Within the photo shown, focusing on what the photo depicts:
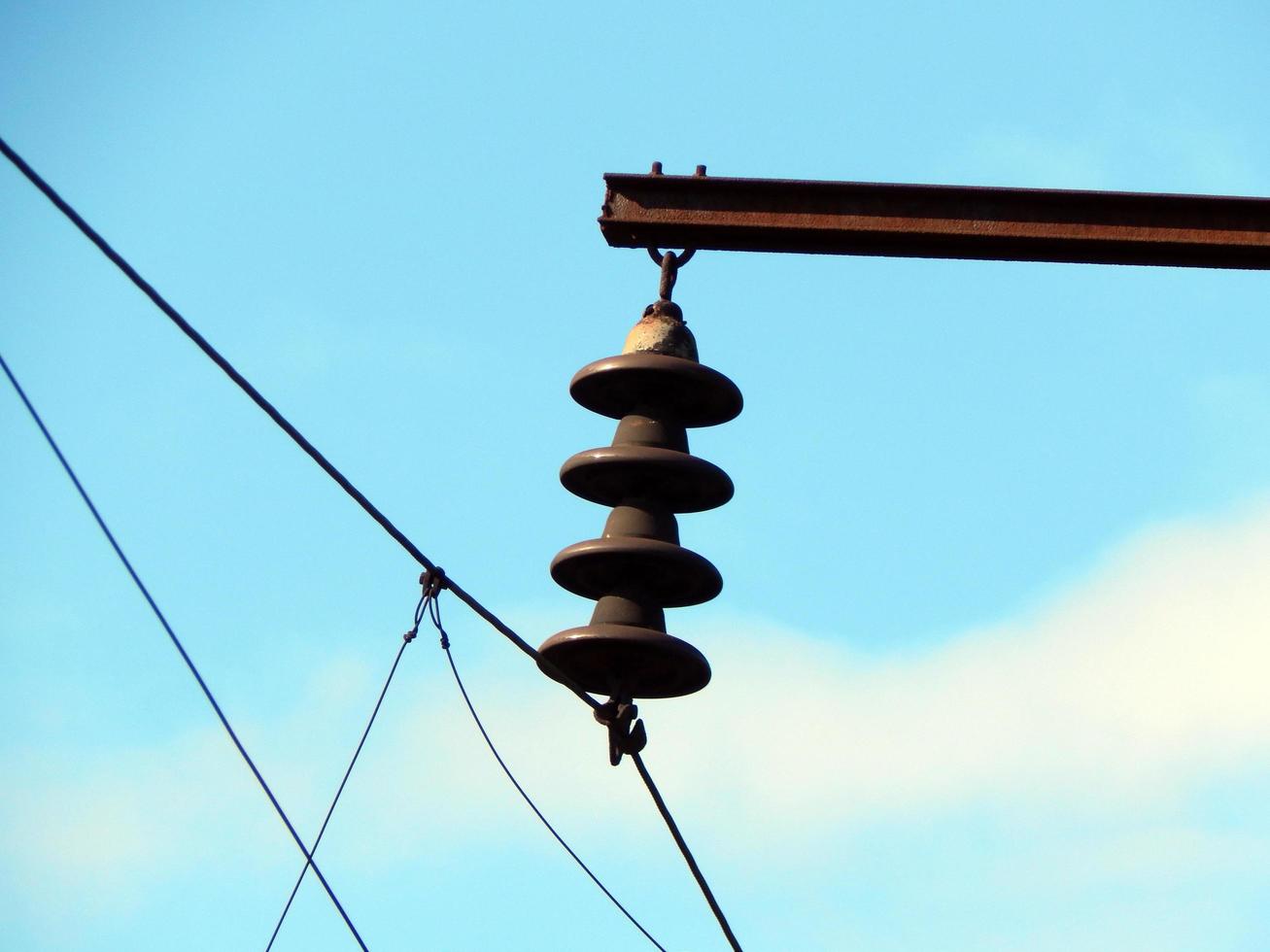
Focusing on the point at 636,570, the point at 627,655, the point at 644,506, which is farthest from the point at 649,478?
the point at 627,655

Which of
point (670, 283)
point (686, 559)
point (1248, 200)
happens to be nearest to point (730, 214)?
point (670, 283)

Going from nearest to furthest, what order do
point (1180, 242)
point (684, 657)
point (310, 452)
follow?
point (310, 452) < point (684, 657) < point (1180, 242)

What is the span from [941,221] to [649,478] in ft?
4.03

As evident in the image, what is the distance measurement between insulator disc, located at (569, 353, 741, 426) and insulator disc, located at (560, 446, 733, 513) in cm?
17

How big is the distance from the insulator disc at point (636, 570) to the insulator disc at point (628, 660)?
0.15m

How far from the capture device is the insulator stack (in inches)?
244

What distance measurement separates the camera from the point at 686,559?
6.29m

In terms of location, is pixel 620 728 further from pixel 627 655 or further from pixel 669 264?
pixel 669 264

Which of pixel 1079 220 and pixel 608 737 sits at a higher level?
pixel 1079 220

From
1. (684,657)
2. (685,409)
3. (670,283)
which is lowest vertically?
(684,657)

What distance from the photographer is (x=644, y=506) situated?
6.43 meters

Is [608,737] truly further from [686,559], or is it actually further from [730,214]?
[730,214]

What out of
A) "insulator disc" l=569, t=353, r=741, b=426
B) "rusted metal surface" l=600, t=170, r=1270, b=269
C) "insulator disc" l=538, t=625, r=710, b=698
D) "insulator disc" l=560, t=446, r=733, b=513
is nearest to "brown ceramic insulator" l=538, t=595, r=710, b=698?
"insulator disc" l=538, t=625, r=710, b=698

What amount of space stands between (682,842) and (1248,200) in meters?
2.56
